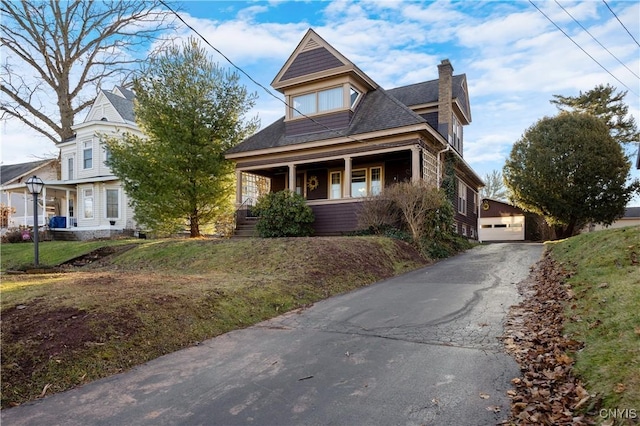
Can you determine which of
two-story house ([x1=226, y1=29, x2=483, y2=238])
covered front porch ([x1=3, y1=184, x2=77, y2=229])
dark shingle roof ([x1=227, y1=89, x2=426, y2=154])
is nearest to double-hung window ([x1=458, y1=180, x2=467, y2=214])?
two-story house ([x1=226, y1=29, x2=483, y2=238])

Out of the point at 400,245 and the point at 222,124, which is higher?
the point at 222,124

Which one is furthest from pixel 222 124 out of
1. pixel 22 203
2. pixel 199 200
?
pixel 22 203

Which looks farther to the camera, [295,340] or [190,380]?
[295,340]

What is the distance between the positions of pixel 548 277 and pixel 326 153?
394 inches

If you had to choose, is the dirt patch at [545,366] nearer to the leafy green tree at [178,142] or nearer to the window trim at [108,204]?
the leafy green tree at [178,142]

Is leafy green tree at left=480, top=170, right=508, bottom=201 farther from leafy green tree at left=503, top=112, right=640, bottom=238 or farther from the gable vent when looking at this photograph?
the gable vent

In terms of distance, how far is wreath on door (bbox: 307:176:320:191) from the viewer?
19.6 meters

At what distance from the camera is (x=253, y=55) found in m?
12.0

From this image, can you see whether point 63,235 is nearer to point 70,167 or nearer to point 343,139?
point 70,167

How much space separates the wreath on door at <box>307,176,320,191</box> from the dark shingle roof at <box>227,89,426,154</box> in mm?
2709

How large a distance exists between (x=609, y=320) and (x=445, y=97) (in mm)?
16553

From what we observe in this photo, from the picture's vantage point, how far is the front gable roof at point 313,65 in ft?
54.4

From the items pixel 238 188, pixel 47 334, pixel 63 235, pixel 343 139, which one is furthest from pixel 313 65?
pixel 63 235

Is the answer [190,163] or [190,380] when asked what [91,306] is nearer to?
[190,380]
